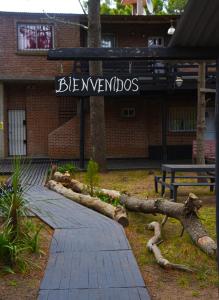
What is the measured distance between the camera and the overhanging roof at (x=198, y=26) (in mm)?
3025

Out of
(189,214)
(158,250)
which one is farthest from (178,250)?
(189,214)

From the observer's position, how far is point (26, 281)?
5.00 meters

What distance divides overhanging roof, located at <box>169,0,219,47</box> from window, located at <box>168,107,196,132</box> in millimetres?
18835

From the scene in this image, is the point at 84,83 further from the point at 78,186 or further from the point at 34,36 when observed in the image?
the point at 34,36

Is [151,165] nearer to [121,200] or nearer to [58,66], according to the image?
[58,66]

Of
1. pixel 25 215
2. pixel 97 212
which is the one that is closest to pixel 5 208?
pixel 25 215

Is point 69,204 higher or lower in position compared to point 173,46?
lower

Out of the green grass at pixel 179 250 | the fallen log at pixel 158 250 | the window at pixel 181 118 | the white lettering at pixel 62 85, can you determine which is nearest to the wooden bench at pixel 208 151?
the window at pixel 181 118

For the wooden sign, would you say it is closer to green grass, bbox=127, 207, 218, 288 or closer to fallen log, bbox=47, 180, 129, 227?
fallen log, bbox=47, 180, 129, 227

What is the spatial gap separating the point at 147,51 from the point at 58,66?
17727 mm

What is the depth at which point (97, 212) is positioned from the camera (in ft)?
28.4

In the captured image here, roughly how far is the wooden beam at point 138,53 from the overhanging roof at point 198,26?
4 centimetres

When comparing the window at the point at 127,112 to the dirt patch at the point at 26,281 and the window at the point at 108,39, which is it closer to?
the window at the point at 108,39

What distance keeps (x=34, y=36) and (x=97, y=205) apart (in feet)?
45.4
